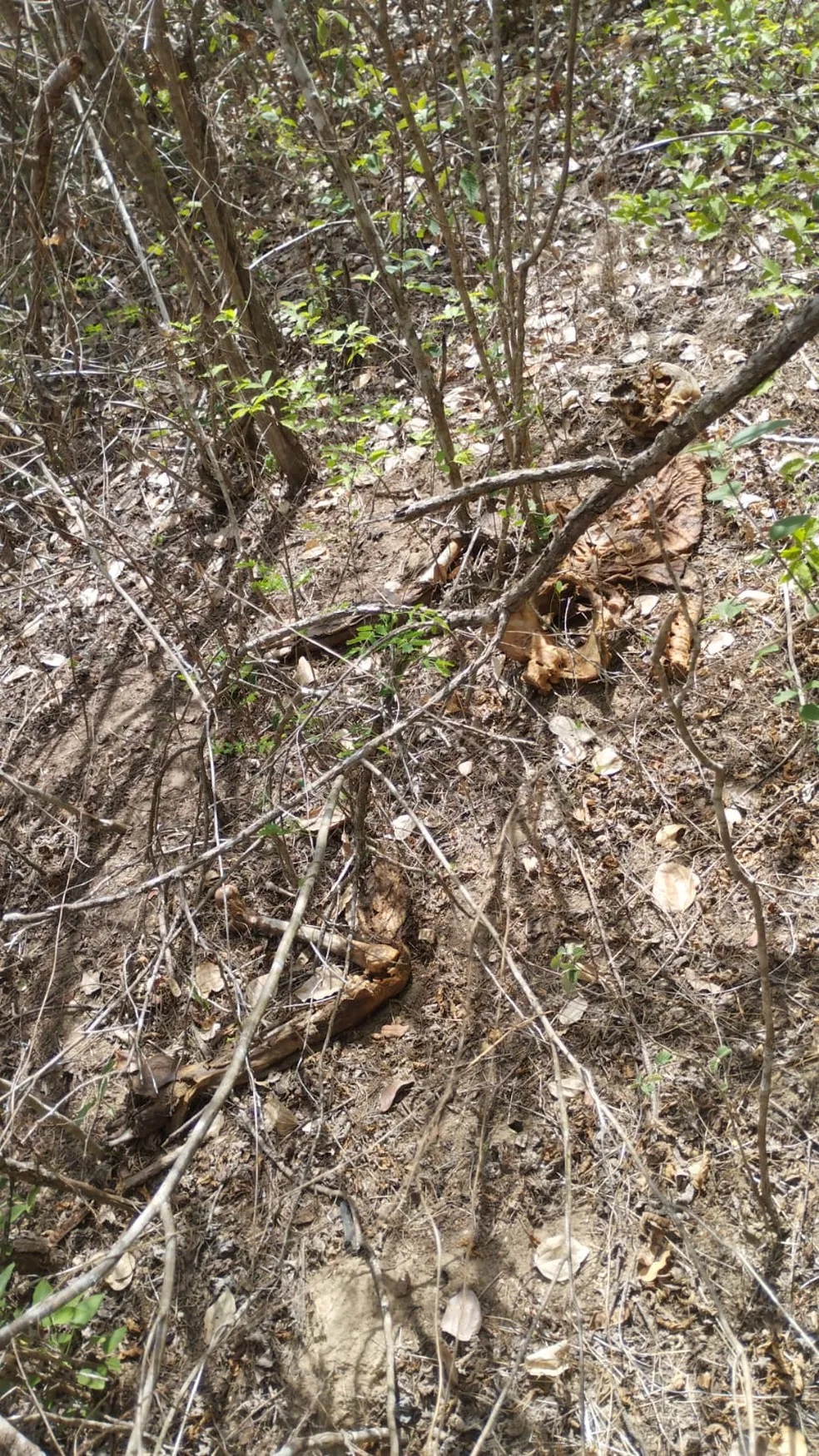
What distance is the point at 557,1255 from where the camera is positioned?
198 centimetres

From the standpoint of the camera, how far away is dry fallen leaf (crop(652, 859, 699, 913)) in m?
2.34

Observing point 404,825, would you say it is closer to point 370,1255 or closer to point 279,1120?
point 279,1120

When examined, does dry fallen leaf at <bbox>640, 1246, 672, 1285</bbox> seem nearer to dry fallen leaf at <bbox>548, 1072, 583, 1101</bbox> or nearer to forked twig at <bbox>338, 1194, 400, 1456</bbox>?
dry fallen leaf at <bbox>548, 1072, 583, 1101</bbox>

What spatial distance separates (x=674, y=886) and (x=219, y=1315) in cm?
150

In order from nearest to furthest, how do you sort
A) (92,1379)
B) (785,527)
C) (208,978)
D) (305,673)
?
(785,527) → (92,1379) → (208,978) → (305,673)

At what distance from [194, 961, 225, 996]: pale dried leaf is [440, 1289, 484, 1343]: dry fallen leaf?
1083 millimetres

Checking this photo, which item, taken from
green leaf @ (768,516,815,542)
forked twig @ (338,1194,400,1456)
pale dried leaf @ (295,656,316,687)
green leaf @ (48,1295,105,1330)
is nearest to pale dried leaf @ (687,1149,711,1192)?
forked twig @ (338,1194,400,1456)

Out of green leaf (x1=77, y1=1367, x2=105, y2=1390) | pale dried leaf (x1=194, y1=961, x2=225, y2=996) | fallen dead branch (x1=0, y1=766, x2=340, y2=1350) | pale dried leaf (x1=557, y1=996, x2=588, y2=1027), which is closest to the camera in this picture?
fallen dead branch (x1=0, y1=766, x2=340, y2=1350)

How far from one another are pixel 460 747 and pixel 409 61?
4365 millimetres

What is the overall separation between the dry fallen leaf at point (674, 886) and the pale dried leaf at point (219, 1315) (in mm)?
1396

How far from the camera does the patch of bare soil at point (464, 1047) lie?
1860 millimetres

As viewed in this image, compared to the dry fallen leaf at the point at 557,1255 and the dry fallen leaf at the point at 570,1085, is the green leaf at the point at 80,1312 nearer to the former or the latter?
the dry fallen leaf at the point at 557,1255

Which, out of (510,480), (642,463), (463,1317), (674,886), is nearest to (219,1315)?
(463,1317)

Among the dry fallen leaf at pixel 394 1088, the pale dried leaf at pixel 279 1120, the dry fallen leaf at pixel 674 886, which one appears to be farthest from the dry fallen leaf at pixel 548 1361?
the dry fallen leaf at pixel 674 886
